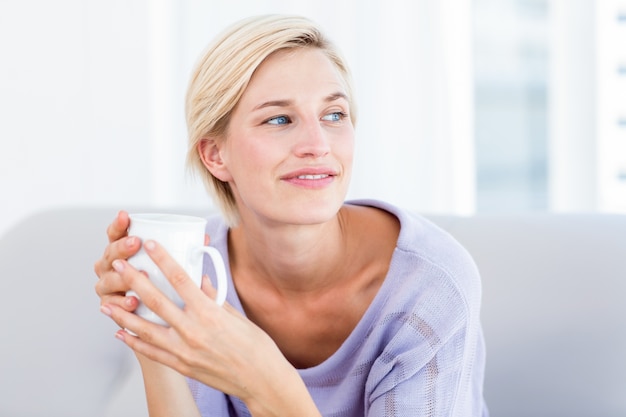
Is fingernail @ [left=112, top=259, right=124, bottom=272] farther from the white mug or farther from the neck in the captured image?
the neck

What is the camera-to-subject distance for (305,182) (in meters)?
1.38

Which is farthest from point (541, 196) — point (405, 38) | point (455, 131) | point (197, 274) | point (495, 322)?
point (197, 274)

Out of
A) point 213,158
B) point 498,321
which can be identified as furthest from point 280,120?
point 498,321

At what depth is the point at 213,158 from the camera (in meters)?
1.58

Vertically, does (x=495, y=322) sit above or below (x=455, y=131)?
below

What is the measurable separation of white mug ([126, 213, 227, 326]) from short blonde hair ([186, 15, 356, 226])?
1.26 feet

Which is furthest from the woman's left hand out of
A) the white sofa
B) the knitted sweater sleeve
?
the white sofa

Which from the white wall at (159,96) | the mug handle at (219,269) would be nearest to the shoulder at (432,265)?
the mug handle at (219,269)

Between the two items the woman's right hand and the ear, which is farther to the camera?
the ear

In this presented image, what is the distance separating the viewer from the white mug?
1066 millimetres

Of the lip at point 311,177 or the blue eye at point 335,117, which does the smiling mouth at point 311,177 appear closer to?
the lip at point 311,177

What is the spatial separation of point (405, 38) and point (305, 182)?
2.23m

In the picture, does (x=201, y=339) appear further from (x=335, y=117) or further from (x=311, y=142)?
(x=335, y=117)

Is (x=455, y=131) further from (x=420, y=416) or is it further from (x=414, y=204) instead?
(x=420, y=416)
